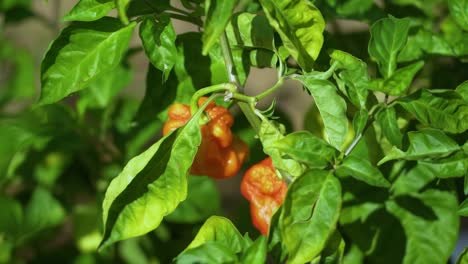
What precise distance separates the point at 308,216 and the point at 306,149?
76mm

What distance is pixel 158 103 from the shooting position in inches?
44.7

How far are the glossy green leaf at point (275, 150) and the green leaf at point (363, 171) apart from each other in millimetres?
83

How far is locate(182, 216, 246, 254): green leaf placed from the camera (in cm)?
94

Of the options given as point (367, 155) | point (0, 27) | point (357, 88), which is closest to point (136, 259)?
point (0, 27)

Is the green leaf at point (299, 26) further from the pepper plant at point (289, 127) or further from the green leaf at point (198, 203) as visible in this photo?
the green leaf at point (198, 203)

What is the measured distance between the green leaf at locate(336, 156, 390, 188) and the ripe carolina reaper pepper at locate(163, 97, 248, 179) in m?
0.22

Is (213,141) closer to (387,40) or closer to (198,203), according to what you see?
(387,40)

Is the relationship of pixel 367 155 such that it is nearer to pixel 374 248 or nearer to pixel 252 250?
pixel 374 248

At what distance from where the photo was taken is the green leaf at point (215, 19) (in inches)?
29.6

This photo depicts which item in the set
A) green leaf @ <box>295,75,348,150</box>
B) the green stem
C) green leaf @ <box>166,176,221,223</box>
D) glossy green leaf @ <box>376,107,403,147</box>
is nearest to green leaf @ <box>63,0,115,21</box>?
the green stem

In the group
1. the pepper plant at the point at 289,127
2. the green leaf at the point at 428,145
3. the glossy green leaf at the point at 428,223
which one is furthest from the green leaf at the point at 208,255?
the glossy green leaf at the point at 428,223

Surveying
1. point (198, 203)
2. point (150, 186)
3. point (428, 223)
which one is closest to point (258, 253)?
point (150, 186)

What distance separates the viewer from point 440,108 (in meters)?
0.93

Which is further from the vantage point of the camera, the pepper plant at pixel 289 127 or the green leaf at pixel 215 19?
the pepper plant at pixel 289 127
